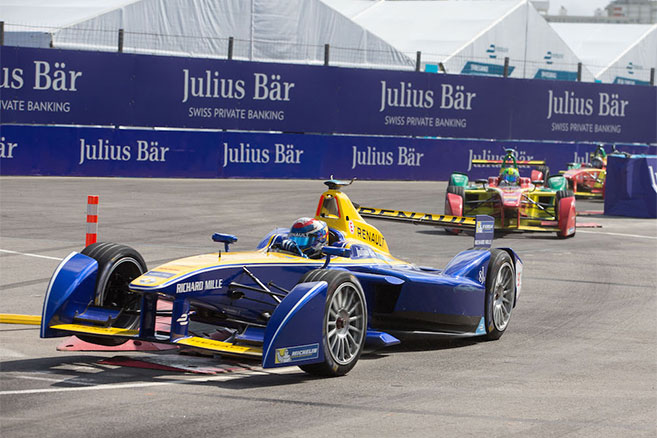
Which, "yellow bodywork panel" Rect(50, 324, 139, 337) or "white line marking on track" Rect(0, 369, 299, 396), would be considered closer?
"white line marking on track" Rect(0, 369, 299, 396)

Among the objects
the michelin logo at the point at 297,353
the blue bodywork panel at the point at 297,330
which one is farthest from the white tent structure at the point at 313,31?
the michelin logo at the point at 297,353

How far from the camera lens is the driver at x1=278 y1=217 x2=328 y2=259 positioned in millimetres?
9133

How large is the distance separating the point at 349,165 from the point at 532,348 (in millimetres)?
22006

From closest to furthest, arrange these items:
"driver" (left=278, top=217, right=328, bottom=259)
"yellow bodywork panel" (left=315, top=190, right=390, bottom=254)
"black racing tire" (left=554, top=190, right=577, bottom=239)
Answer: "driver" (left=278, top=217, right=328, bottom=259) → "yellow bodywork panel" (left=315, top=190, right=390, bottom=254) → "black racing tire" (left=554, top=190, right=577, bottom=239)

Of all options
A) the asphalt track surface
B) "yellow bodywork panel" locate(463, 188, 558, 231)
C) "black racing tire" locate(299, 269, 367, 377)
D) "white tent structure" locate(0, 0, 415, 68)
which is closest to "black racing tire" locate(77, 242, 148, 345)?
the asphalt track surface

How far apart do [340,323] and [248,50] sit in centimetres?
3044

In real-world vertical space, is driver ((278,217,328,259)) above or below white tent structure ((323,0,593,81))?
below

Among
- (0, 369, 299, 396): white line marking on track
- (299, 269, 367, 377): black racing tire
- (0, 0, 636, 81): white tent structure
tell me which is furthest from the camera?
(0, 0, 636, 81): white tent structure

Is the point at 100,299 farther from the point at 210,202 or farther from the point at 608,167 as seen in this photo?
the point at 608,167

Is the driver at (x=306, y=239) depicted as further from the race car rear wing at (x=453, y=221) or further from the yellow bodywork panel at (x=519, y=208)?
the yellow bodywork panel at (x=519, y=208)

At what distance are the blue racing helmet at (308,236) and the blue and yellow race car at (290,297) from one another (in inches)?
0.7

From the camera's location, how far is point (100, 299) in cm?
843

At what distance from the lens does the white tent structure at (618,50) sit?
5353 centimetres

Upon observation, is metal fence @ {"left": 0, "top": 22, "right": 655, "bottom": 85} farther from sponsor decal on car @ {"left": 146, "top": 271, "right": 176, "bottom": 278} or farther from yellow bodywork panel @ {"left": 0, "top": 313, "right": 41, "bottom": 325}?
sponsor decal on car @ {"left": 146, "top": 271, "right": 176, "bottom": 278}
